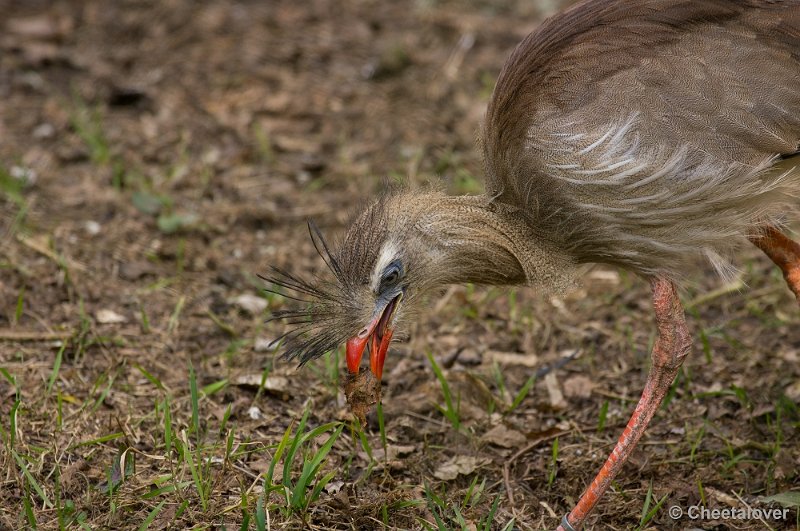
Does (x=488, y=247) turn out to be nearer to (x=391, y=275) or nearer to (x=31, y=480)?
(x=391, y=275)

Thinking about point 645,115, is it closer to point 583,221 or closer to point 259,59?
point 583,221

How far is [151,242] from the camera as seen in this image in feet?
17.7

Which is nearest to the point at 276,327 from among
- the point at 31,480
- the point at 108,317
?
the point at 108,317

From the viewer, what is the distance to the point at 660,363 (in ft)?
12.8

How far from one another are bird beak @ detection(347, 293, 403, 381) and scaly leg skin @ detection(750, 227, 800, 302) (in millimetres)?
1637

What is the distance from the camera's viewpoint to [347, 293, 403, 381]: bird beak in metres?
3.75

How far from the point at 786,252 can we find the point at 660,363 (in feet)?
2.77

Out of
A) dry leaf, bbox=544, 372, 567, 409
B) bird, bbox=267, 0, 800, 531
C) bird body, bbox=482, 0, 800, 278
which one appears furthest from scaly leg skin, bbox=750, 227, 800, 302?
dry leaf, bbox=544, 372, 567, 409

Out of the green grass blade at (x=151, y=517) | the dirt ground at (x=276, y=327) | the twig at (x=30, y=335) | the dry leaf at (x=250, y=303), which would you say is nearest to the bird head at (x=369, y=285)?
the dirt ground at (x=276, y=327)

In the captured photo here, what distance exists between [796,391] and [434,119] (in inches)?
125

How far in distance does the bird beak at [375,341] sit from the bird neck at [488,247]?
29cm

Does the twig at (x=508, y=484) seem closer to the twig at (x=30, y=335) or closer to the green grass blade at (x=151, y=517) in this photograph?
the green grass blade at (x=151, y=517)

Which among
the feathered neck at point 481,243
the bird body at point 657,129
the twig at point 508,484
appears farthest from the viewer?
the feathered neck at point 481,243

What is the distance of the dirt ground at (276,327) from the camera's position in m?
3.70
